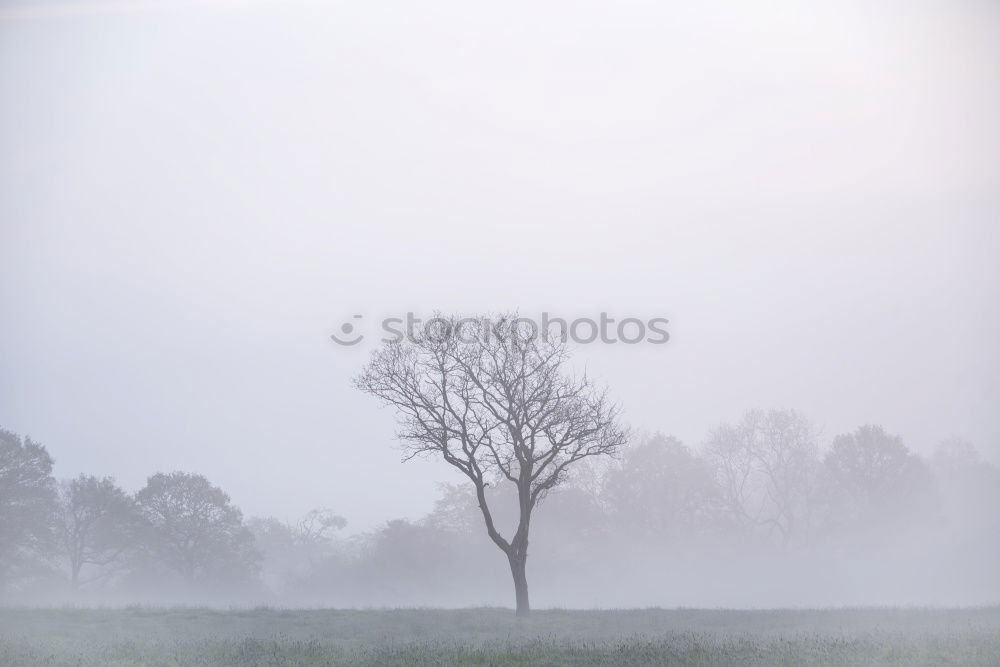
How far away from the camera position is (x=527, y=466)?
31250 millimetres

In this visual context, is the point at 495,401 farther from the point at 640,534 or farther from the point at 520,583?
the point at 640,534

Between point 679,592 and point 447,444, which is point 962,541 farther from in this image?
point 447,444

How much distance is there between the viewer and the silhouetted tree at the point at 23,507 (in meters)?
58.1

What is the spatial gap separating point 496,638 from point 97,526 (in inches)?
2205

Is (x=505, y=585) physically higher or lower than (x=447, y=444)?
lower

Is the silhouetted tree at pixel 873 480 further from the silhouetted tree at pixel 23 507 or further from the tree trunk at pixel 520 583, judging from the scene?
the silhouetted tree at pixel 23 507

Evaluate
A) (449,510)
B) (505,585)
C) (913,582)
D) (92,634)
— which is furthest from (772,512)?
(92,634)

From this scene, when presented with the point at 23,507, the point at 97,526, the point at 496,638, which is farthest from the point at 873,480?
the point at 23,507

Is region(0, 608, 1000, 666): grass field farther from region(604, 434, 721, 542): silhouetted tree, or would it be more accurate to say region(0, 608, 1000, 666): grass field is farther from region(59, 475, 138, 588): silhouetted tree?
region(604, 434, 721, 542): silhouetted tree

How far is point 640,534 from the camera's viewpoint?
3059 inches

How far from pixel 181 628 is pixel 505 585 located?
57.1 meters

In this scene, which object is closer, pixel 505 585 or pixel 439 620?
pixel 439 620

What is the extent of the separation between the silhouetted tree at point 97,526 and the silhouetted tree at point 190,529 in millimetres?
1488

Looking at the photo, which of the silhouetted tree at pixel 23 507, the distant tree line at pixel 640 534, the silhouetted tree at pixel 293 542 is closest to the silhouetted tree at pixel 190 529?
the distant tree line at pixel 640 534
